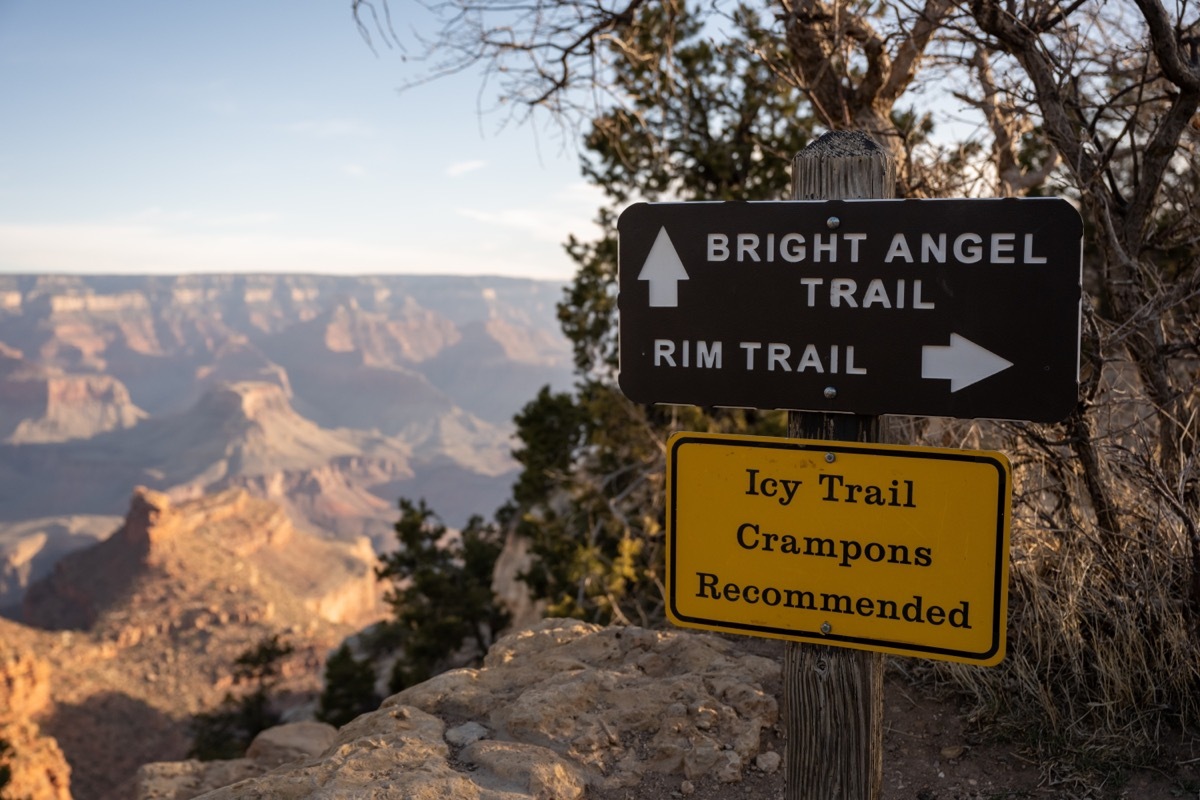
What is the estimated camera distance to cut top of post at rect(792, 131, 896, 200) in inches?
69.9

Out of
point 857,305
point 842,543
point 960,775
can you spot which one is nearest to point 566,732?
point 960,775

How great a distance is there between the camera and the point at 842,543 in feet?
5.66

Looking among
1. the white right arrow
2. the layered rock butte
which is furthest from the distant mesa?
the white right arrow

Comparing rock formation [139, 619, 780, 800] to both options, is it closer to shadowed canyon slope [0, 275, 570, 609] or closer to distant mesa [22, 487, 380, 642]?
distant mesa [22, 487, 380, 642]

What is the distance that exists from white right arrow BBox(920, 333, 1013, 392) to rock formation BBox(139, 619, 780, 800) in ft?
5.85

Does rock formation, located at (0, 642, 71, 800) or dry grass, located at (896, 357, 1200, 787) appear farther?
rock formation, located at (0, 642, 71, 800)

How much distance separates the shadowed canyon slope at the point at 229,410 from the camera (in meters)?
124

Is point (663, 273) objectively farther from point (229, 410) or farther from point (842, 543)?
point (229, 410)

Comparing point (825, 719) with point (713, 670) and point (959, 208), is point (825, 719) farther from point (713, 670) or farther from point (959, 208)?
point (713, 670)

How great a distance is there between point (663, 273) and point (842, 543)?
25.4 inches

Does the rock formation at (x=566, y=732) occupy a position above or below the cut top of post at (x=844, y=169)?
below

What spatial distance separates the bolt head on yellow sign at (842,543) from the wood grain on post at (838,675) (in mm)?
66

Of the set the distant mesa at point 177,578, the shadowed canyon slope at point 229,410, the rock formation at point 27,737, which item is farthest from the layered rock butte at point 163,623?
the shadowed canyon slope at point 229,410

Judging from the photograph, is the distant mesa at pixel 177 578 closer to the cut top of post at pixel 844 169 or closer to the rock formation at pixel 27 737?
the rock formation at pixel 27 737
